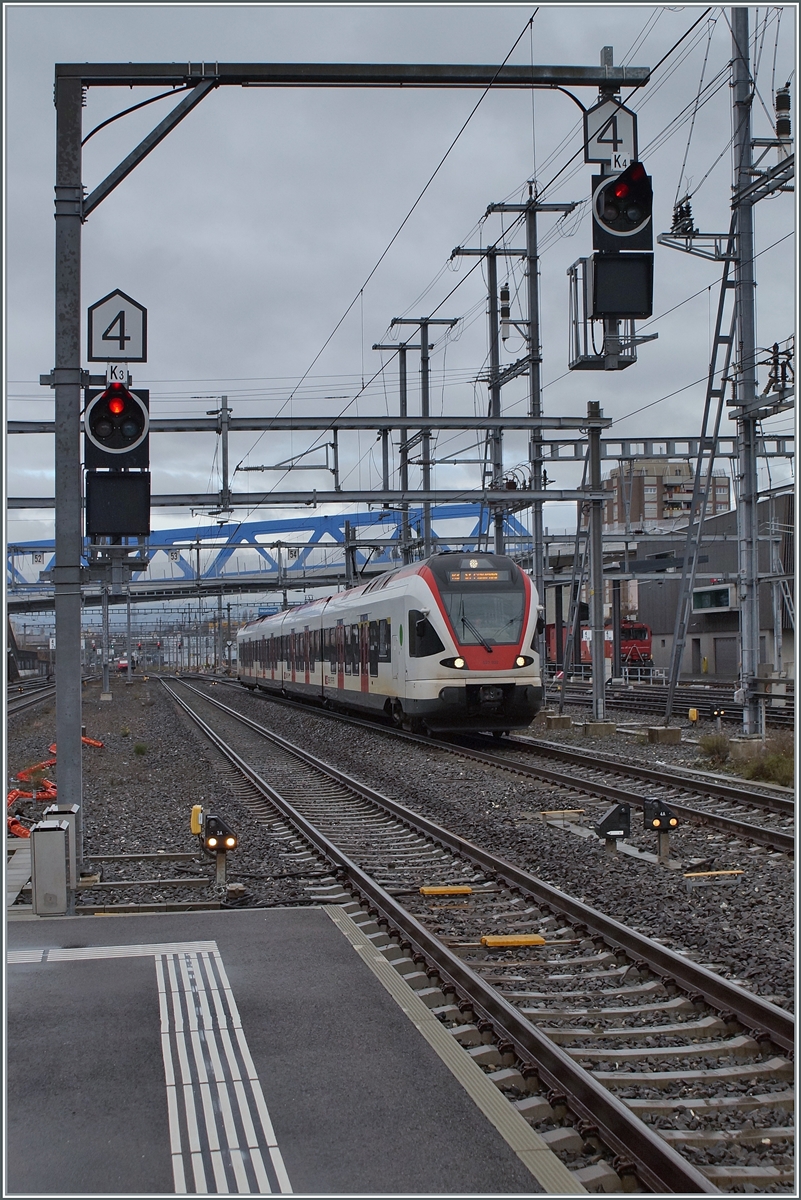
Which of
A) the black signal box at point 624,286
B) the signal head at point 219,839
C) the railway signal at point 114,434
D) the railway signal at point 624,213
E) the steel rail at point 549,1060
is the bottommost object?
the steel rail at point 549,1060

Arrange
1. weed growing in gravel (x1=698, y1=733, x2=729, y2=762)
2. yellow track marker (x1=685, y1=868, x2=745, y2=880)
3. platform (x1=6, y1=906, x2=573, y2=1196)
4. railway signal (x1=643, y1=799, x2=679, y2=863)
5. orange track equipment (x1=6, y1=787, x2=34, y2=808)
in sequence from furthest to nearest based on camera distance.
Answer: weed growing in gravel (x1=698, y1=733, x2=729, y2=762) → orange track equipment (x1=6, y1=787, x2=34, y2=808) → railway signal (x1=643, y1=799, x2=679, y2=863) → yellow track marker (x1=685, y1=868, x2=745, y2=880) → platform (x1=6, y1=906, x2=573, y2=1196)

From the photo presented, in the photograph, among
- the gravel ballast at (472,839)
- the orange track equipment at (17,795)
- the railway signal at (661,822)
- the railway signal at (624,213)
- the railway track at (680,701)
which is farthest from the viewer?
the railway track at (680,701)

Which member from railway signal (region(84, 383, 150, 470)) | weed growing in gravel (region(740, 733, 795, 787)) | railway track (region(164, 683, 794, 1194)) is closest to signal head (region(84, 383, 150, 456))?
railway signal (region(84, 383, 150, 470))

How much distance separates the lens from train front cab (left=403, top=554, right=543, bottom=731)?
62.4ft

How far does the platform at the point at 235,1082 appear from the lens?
390 cm

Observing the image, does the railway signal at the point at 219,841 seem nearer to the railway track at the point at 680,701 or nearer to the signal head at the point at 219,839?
the signal head at the point at 219,839

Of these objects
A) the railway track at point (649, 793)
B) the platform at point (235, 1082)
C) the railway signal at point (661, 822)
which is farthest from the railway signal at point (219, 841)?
the railway track at point (649, 793)

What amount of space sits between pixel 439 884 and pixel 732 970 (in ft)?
10.1

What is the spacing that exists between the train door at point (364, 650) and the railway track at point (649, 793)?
5.48 m

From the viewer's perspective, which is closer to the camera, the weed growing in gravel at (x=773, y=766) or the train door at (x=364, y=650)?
the weed growing in gravel at (x=773, y=766)

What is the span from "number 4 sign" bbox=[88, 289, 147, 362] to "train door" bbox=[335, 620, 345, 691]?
18906 mm

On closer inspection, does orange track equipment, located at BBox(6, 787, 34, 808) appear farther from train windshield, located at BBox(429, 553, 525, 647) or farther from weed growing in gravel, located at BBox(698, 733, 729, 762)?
weed growing in gravel, located at BBox(698, 733, 729, 762)

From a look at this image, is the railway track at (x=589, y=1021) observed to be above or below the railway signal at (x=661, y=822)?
below

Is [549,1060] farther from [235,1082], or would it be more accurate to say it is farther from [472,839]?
[472,839]
